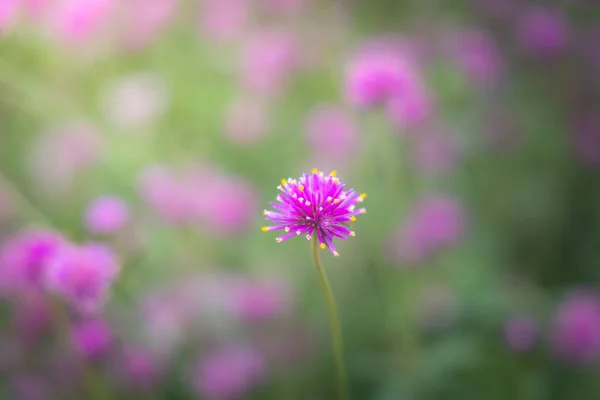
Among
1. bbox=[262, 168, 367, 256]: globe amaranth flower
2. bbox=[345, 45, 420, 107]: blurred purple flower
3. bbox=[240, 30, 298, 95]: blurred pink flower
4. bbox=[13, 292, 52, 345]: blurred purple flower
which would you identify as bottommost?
bbox=[262, 168, 367, 256]: globe amaranth flower

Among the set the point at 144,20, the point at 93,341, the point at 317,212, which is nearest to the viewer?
the point at 317,212

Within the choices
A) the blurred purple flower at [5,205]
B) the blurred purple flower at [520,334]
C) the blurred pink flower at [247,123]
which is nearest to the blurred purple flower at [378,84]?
the blurred pink flower at [247,123]

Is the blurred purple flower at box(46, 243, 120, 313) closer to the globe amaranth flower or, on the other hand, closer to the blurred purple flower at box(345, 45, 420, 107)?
the globe amaranth flower

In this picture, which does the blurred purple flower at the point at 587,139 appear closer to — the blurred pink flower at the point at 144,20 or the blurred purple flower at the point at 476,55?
the blurred purple flower at the point at 476,55

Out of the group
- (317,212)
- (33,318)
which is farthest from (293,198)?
(33,318)

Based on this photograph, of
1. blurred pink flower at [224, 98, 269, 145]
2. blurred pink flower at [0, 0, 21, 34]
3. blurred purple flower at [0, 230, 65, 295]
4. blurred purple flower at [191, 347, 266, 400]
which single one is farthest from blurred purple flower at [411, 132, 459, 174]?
blurred pink flower at [0, 0, 21, 34]

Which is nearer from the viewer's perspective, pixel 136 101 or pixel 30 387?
pixel 30 387

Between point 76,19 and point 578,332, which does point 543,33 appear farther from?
point 76,19
